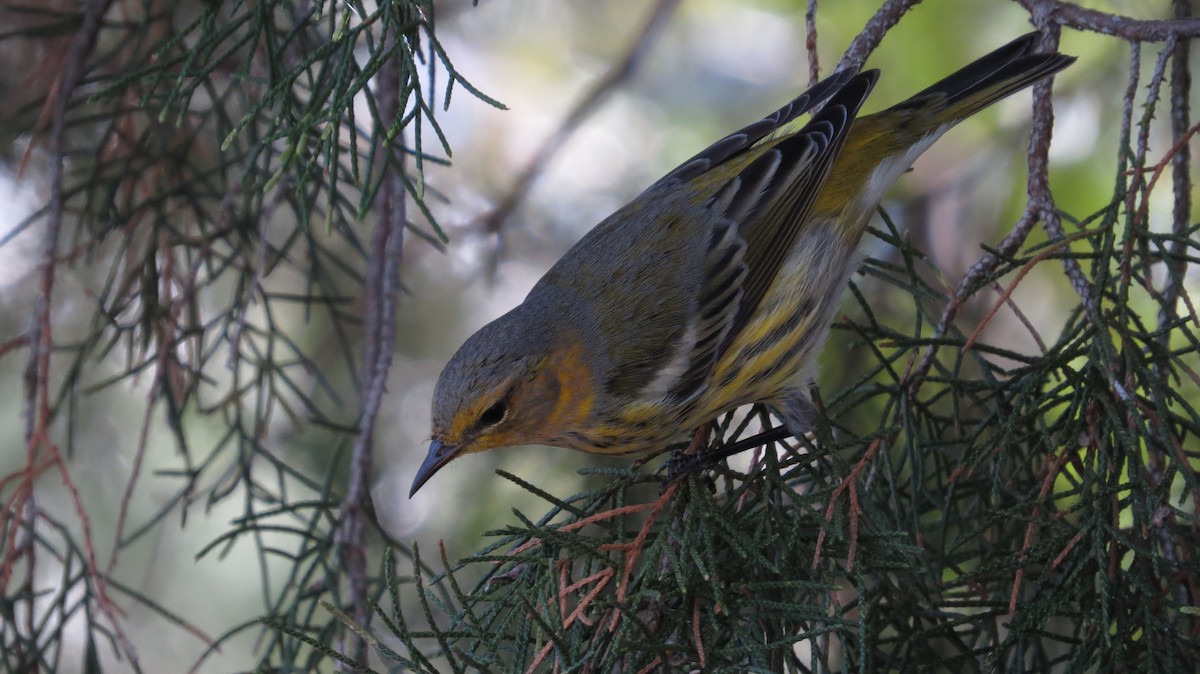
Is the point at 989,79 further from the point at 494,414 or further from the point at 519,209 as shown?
the point at 519,209

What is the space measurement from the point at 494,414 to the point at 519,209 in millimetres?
2316

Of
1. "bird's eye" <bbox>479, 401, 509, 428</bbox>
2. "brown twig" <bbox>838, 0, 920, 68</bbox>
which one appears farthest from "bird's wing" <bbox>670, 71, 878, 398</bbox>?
"bird's eye" <bbox>479, 401, 509, 428</bbox>

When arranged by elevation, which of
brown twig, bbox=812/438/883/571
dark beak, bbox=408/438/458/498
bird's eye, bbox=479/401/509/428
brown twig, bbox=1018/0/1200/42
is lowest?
brown twig, bbox=812/438/883/571

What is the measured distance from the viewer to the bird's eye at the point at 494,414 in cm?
258

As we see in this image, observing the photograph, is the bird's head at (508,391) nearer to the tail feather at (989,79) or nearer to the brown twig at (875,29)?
the brown twig at (875,29)

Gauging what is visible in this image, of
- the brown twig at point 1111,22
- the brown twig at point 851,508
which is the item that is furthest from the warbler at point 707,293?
the brown twig at point 851,508

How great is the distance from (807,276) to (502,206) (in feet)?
5.61

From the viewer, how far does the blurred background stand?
3945mm

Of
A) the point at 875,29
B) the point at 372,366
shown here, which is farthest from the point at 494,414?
the point at 875,29

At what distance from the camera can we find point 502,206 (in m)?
4.36

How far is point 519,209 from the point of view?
4785mm

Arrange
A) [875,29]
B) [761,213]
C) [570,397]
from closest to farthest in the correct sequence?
[875,29] → [570,397] → [761,213]

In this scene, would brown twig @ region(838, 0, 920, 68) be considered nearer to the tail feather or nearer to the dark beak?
the tail feather

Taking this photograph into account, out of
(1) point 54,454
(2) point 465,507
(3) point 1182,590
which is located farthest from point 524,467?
(3) point 1182,590
